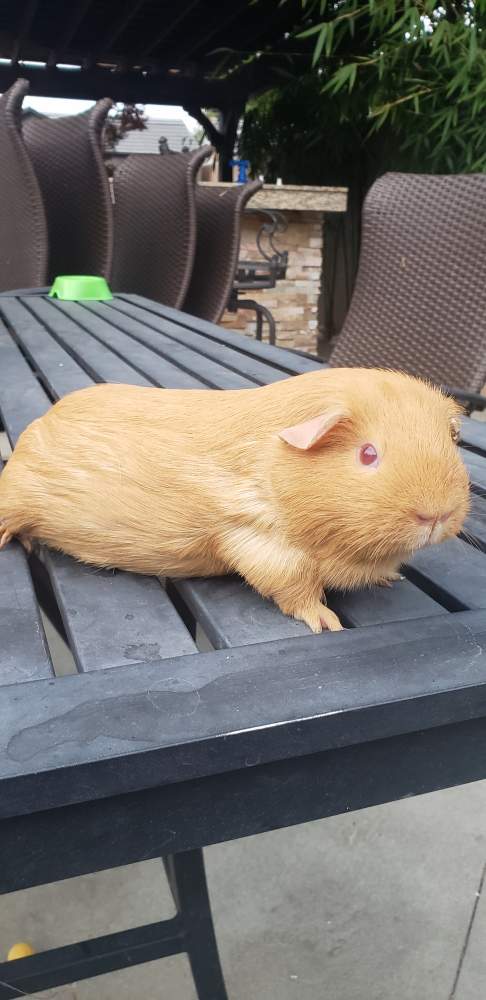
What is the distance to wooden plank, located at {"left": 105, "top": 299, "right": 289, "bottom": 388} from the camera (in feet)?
6.61

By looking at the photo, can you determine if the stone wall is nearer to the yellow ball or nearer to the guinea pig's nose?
the yellow ball

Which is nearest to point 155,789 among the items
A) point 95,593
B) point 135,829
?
point 135,829

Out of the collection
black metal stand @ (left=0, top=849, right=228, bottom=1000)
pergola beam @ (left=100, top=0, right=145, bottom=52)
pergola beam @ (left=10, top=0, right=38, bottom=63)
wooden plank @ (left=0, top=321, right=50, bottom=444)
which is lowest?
black metal stand @ (left=0, top=849, right=228, bottom=1000)

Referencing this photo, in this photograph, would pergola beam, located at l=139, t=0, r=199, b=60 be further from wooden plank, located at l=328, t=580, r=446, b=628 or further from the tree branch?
wooden plank, located at l=328, t=580, r=446, b=628

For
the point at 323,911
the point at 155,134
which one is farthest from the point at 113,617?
the point at 155,134

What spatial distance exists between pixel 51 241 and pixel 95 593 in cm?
394

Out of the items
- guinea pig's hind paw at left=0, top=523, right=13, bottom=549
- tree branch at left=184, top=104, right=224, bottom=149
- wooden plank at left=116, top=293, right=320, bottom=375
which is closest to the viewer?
guinea pig's hind paw at left=0, top=523, right=13, bottom=549

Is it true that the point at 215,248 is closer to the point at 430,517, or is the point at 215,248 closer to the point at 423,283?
the point at 423,283

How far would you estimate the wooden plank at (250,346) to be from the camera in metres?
2.17

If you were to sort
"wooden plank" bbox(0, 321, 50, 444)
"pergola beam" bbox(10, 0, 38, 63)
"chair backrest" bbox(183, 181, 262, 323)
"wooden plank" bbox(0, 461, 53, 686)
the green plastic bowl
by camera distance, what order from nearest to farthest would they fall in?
"wooden plank" bbox(0, 461, 53, 686) < "wooden plank" bbox(0, 321, 50, 444) < the green plastic bowl < "chair backrest" bbox(183, 181, 262, 323) < "pergola beam" bbox(10, 0, 38, 63)

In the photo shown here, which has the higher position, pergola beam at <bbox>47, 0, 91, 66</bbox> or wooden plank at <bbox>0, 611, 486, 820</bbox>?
pergola beam at <bbox>47, 0, 91, 66</bbox>

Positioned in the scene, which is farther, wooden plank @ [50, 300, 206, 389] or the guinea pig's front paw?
wooden plank @ [50, 300, 206, 389]

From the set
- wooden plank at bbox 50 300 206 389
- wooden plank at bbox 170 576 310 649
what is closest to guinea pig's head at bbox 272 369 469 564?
wooden plank at bbox 170 576 310 649

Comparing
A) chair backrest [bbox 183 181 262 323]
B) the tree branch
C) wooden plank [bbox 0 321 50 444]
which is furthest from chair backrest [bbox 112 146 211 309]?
the tree branch
